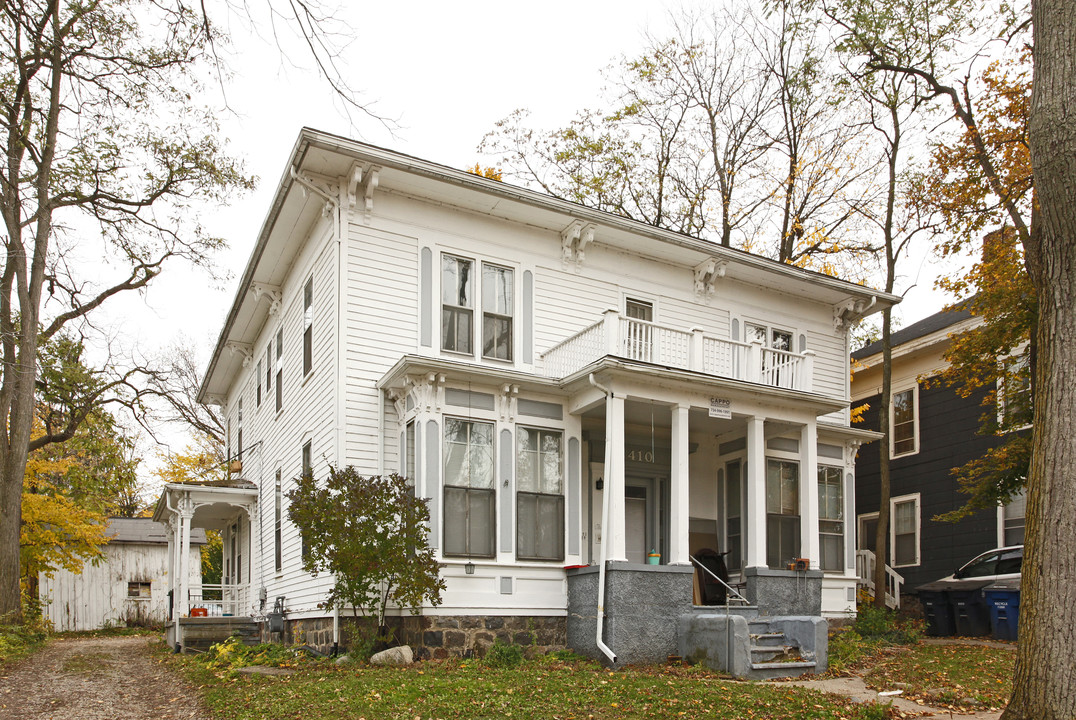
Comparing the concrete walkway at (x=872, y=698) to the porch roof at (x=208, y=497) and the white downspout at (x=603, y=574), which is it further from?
the porch roof at (x=208, y=497)

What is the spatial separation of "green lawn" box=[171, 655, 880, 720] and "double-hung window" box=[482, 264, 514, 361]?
557 cm

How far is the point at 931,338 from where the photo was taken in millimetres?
22500

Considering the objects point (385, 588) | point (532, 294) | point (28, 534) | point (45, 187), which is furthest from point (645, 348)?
point (28, 534)

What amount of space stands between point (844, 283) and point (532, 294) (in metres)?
7.49

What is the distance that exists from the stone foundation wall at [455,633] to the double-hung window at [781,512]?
4.87 meters

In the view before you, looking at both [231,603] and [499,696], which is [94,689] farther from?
[231,603]

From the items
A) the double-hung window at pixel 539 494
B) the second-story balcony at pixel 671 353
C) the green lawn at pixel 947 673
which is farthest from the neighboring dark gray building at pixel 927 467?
the double-hung window at pixel 539 494

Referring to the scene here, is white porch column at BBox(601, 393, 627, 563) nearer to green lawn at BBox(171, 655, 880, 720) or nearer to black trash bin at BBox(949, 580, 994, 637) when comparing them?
green lawn at BBox(171, 655, 880, 720)

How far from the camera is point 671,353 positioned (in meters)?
16.0

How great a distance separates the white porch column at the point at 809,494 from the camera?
52.9 ft

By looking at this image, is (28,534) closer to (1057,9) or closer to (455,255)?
(455,255)

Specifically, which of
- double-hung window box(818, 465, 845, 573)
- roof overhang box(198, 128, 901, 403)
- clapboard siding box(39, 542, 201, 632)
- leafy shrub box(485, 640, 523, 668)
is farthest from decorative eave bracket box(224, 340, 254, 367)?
double-hung window box(818, 465, 845, 573)

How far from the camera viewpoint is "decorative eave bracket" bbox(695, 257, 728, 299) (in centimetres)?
1805

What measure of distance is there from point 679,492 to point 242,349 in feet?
44.2
